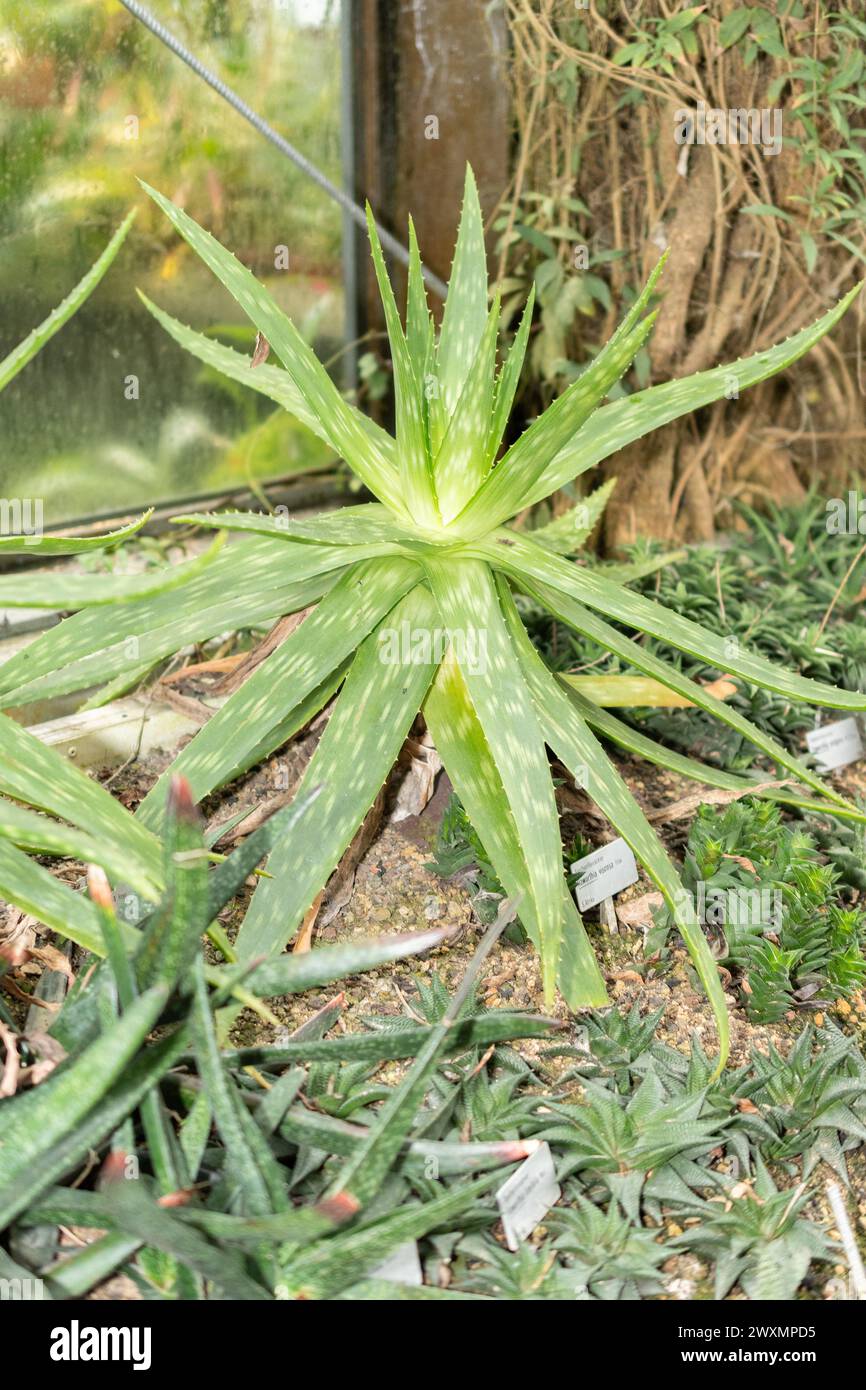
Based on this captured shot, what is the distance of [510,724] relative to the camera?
1.23 m

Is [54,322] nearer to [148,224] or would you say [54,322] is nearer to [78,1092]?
[78,1092]

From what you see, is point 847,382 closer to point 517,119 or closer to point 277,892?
point 517,119

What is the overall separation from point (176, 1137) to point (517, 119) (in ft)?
7.74

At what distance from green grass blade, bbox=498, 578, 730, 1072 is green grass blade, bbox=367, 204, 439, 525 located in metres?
0.17

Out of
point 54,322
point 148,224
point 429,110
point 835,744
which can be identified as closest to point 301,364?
point 54,322

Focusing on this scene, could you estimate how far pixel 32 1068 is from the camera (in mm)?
980

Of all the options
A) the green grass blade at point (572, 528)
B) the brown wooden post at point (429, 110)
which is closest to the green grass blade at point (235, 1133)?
the green grass blade at point (572, 528)

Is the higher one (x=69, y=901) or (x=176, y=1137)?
(x=69, y=901)

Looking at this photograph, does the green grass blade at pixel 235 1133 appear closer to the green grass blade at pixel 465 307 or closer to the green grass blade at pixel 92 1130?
the green grass blade at pixel 92 1130

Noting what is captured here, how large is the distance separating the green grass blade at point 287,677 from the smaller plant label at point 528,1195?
485mm

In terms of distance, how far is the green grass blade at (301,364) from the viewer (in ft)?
4.30

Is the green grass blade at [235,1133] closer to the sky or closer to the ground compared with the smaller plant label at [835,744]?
closer to the ground

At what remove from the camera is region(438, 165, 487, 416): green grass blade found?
4.93 feet
